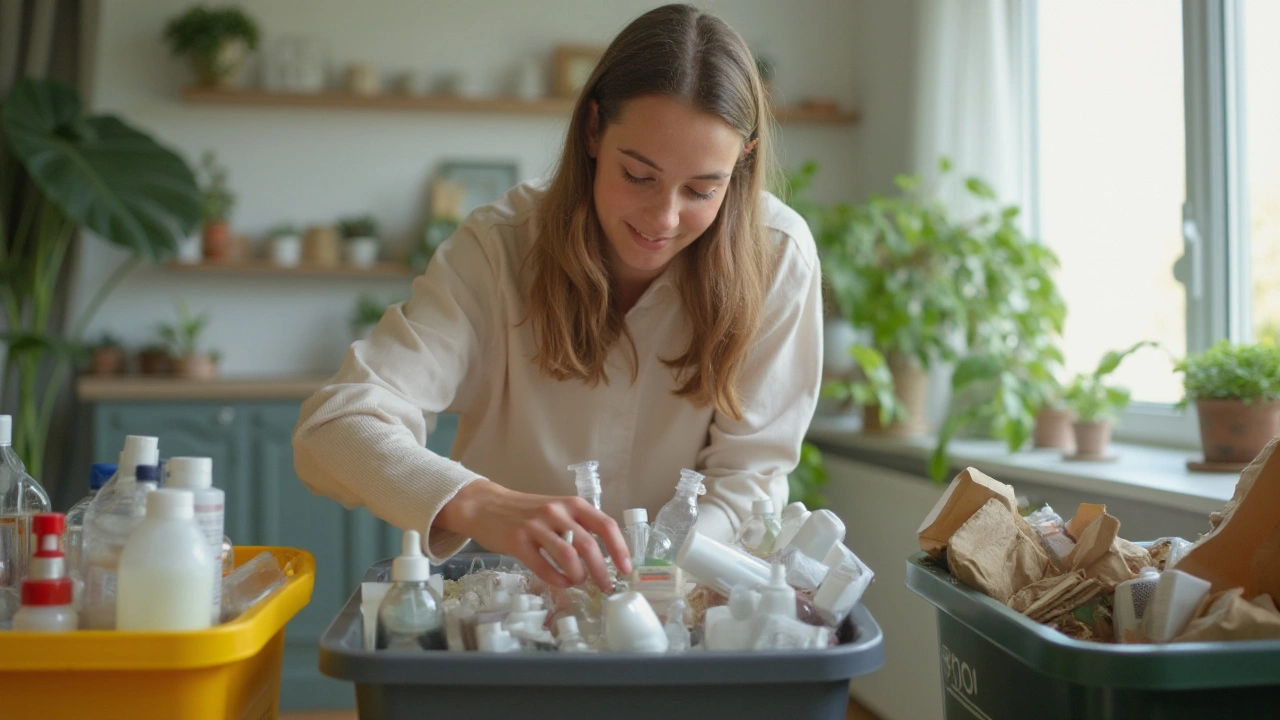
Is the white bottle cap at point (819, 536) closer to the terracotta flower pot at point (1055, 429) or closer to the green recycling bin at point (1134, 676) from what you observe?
the green recycling bin at point (1134, 676)

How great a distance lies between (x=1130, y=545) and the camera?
3.56 feet

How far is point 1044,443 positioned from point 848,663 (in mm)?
1909

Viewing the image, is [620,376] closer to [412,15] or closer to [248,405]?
[248,405]

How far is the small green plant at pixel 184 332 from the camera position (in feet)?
11.7

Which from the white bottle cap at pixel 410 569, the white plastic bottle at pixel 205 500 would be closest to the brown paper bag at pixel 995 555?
the white bottle cap at pixel 410 569

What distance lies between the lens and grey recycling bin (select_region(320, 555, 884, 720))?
30.1 inches

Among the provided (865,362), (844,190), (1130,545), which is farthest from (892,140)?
(1130,545)

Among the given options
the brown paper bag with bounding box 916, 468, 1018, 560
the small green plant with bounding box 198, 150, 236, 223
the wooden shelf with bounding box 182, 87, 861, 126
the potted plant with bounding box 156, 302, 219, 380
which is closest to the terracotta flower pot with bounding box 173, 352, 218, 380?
the potted plant with bounding box 156, 302, 219, 380

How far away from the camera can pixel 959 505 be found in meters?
1.08

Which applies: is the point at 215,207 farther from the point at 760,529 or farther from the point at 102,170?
the point at 760,529

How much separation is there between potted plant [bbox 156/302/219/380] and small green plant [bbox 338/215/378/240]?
1.84ft

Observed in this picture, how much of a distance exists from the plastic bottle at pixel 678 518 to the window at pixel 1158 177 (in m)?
1.51

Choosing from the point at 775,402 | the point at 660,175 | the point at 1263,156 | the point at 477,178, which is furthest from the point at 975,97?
the point at 660,175

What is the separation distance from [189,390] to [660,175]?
240cm
